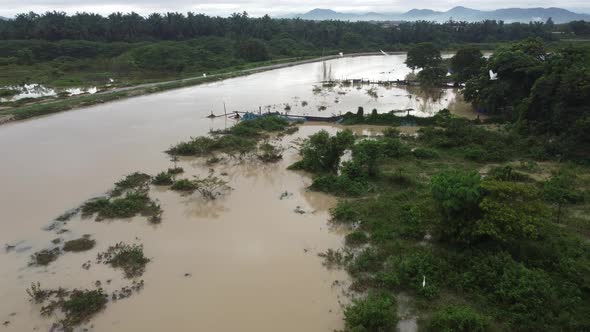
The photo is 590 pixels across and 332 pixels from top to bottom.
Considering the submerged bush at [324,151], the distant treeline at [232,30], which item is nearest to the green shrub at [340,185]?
the submerged bush at [324,151]

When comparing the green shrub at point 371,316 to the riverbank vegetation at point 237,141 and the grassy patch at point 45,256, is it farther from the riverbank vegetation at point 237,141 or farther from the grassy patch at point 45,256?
the riverbank vegetation at point 237,141

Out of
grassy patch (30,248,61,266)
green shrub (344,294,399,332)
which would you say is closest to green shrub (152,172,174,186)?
grassy patch (30,248,61,266)

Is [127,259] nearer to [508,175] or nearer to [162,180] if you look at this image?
[162,180]

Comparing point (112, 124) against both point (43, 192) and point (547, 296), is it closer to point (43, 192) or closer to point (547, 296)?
point (43, 192)

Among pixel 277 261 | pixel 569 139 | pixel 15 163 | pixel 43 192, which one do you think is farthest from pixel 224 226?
pixel 569 139

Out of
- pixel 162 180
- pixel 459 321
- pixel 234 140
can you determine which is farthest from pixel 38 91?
pixel 459 321

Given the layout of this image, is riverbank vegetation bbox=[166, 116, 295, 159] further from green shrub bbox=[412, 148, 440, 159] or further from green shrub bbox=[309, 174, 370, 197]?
green shrub bbox=[412, 148, 440, 159]
